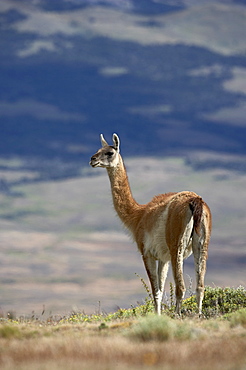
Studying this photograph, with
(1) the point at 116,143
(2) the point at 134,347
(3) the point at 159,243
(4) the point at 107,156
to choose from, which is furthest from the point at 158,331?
(1) the point at 116,143

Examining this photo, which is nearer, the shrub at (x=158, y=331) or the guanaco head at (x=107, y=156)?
the shrub at (x=158, y=331)

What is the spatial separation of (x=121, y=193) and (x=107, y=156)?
3.92 ft

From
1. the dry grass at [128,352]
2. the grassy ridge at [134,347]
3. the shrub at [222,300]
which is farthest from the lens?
the shrub at [222,300]

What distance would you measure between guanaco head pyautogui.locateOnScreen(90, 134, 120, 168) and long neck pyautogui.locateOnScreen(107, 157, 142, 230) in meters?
0.20

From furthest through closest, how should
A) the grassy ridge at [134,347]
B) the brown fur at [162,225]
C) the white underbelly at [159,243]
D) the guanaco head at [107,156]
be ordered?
the guanaco head at [107,156] → the white underbelly at [159,243] → the brown fur at [162,225] → the grassy ridge at [134,347]

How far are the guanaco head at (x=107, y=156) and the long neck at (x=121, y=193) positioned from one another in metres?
0.20

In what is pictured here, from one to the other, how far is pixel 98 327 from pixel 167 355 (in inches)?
155

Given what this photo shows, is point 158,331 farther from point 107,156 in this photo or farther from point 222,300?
point 222,300

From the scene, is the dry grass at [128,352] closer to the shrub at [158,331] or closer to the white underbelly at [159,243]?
the shrub at [158,331]

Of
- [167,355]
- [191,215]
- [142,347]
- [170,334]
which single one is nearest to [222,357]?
[167,355]

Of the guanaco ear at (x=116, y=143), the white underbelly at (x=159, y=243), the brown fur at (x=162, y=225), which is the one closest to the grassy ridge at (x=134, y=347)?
the brown fur at (x=162, y=225)

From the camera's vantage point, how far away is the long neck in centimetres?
1545

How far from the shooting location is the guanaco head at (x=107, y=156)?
15250 millimetres

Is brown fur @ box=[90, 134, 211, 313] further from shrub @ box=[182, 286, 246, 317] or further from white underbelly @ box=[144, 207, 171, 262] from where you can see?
Result: shrub @ box=[182, 286, 246, 317]
